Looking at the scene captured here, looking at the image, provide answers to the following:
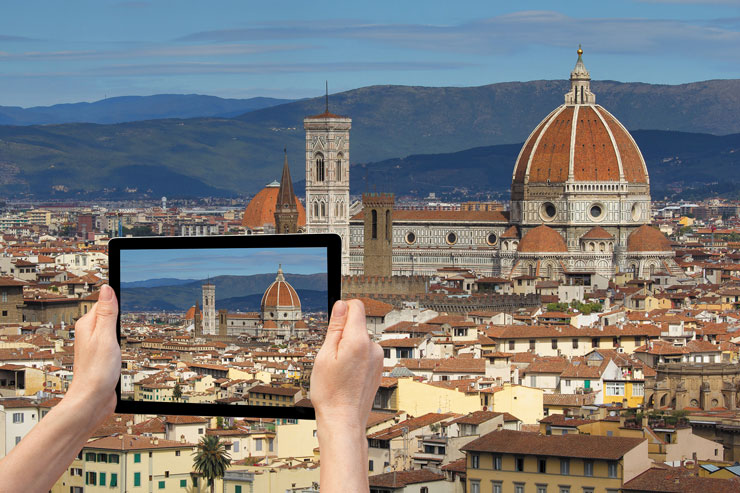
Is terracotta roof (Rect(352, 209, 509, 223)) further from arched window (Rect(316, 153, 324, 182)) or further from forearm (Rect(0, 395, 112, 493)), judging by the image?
forearm (Rect(0, 395, 112, 493))

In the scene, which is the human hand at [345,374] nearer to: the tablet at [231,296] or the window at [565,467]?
the tablet at [231,296]

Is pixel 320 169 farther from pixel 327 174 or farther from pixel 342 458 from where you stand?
pixel 342 458

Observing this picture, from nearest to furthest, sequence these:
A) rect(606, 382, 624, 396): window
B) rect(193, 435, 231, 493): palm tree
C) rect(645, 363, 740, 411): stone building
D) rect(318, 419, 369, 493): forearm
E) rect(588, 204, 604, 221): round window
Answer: rect(318, 419, 369, 493): forearm, rect(193, 435, 231, 493): palm tree, rect(645, 363, 740, 411): stone building, rect(606, 382, 624, 396): window, rect(588, 204, 604, 221): round window

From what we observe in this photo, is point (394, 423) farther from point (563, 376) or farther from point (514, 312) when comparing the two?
point (514, 312)

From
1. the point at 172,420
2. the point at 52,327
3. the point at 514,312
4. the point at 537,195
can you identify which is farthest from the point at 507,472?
the point at 537,195

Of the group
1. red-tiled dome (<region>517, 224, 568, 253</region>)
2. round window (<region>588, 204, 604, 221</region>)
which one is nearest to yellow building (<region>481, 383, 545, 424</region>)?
red-tiled dome (<region>517, 224, 568, 253</region>)

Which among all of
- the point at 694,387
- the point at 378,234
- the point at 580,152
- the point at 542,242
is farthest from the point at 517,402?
the point at 580,152
